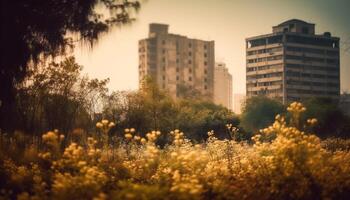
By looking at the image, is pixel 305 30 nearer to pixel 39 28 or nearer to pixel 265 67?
pixel 265 67

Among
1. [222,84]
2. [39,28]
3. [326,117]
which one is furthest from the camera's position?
[222,84]

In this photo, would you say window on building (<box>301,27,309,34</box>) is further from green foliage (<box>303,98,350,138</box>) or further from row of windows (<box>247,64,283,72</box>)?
green foliage (<box>303,98,350,138</box>)

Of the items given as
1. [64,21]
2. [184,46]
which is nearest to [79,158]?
[64,21]

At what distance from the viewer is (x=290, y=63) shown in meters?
134

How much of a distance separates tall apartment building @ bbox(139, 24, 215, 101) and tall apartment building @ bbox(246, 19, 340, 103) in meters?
14.3

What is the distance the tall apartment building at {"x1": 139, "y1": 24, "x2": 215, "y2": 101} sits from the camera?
407 feet

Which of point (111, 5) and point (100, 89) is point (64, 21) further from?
point (100, 89)

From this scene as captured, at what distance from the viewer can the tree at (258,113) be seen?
65875mm

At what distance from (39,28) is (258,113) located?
5957 cm

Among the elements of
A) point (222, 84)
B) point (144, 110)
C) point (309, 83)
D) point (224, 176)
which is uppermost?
point (222, 84)

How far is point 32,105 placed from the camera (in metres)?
19.8

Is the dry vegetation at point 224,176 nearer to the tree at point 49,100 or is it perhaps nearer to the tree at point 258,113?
the tree at point 49,100

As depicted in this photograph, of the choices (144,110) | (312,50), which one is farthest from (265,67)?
(144,110)

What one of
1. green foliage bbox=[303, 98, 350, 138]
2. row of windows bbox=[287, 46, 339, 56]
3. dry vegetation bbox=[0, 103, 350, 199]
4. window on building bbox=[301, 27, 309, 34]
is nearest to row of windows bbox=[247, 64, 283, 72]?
row of windows bbox=[287, 46, 339, 56]
